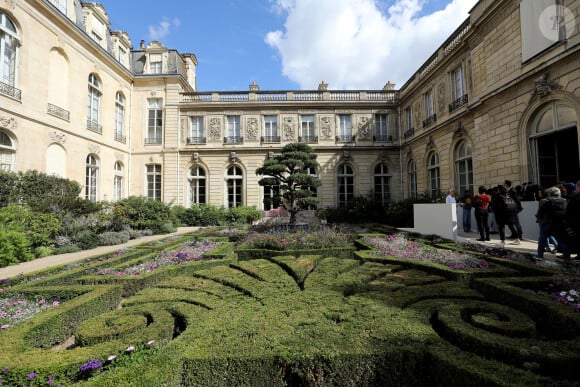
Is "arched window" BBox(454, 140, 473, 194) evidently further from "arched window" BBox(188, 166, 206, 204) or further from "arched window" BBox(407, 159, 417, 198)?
"arched window" BBox(188, 166, 206, 204)

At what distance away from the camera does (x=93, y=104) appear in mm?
13641

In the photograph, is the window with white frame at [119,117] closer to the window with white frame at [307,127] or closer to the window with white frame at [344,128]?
the window with white frame at [307,127]

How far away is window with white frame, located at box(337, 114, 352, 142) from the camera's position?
16922mm

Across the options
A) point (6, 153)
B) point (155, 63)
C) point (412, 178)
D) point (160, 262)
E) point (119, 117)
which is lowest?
point (160, 262)

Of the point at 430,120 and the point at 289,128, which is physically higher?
the point at 289,128

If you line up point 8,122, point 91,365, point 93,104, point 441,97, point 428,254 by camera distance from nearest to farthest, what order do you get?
point 91,365, point 428,254, point 8,122, point 441,97, point 93,104

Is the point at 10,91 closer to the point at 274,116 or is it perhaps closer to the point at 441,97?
the point at 274,116

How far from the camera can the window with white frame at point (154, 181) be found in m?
16.3

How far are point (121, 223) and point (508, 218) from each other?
12.1 m

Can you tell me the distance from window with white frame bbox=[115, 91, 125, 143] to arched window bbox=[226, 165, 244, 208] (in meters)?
6.49

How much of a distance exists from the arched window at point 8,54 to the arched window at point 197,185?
328 inches

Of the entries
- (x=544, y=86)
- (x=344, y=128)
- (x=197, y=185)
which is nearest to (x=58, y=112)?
(x=197, y=185)

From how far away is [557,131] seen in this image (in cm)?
713

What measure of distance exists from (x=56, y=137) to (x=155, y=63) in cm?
825
